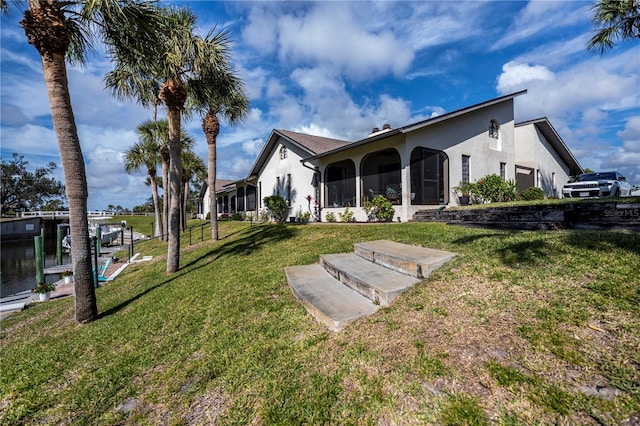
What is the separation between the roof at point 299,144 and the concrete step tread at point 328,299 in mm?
10640

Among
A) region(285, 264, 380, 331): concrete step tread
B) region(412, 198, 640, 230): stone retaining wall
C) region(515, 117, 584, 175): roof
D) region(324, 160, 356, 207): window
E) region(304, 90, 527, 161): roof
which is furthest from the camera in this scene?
region(515, 117, 584, 175): roof

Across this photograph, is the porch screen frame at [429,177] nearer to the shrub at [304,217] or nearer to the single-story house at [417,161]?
the single-story house at [417,161]

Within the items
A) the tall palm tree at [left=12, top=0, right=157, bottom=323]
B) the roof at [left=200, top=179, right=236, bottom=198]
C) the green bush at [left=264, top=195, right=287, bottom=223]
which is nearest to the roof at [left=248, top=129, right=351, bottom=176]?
the green bush at [left=264, top=195, right=287, bottom=223]

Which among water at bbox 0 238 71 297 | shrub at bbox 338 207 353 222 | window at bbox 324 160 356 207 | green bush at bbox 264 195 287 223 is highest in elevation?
window at bbox 324 160 356 207

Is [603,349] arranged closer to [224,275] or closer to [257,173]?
[224,275]

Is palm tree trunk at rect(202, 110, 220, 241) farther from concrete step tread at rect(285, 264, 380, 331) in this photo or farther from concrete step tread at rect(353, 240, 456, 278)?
concrete step tread at rect(353, 240, 456, 278)

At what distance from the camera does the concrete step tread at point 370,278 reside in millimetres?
3502

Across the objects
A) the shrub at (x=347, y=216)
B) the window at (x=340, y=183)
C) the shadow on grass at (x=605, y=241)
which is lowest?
the shadow on grass at (x=605, y=241)

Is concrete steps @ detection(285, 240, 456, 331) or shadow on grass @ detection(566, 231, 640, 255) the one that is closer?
concrete steps @ detection(285, 240, 456, 331)

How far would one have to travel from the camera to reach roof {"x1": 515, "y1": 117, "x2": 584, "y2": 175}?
15.8m

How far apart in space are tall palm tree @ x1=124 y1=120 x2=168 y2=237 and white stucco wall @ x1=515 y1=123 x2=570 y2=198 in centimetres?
2110

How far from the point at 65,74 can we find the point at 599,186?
58.9 feet

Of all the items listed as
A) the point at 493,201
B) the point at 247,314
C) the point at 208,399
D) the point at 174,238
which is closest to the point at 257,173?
the point at 174,238

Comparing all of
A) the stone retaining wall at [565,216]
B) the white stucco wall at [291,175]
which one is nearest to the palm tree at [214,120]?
the white stucco wall at [291,175]
